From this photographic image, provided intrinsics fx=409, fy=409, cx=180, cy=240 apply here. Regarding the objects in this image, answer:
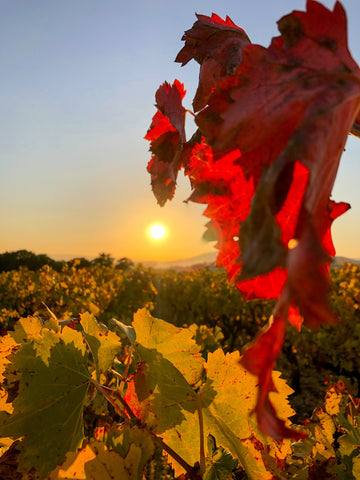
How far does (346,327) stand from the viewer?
20.2 feet

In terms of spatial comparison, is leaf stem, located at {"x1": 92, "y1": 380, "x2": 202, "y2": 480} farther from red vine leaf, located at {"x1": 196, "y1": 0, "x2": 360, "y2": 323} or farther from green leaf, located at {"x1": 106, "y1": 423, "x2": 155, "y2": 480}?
red vine leaf, located at {"x1": 196, "y1": 0, "x2": 360, "y2": 323}

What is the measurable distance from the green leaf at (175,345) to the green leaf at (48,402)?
14 cm

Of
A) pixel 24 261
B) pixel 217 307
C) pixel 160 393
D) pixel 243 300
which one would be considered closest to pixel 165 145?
pixel 243 300

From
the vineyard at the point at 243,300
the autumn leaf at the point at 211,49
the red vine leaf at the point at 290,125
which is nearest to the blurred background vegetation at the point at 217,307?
the vineyard at the point at 243,300

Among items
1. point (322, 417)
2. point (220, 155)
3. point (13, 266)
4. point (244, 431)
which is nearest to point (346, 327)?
point (322, 417)

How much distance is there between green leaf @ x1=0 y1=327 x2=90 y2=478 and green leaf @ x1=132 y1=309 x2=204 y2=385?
14cm

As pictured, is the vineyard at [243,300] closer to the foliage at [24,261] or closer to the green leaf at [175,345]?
the green leaf at [175,345]

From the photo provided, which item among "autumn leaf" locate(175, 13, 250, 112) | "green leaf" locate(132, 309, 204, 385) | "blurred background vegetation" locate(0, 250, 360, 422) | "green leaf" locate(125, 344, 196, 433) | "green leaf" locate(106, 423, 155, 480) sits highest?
"autumn leaf" locate(175, 13, 250, 112)

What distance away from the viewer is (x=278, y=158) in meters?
0.41

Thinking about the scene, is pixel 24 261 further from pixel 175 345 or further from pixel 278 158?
pixel 278 158

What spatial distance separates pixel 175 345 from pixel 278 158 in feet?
1.85

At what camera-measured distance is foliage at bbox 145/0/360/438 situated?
39cm

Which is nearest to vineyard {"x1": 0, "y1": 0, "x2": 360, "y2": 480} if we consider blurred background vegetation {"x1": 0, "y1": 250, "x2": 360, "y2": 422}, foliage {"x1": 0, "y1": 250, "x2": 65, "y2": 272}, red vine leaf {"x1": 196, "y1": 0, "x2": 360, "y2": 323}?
red vine leaf {"x1": 196, "y1": 0, "x2": 360, "y2": 323}

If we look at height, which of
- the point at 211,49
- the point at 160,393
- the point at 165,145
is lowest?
the point at 160,393
